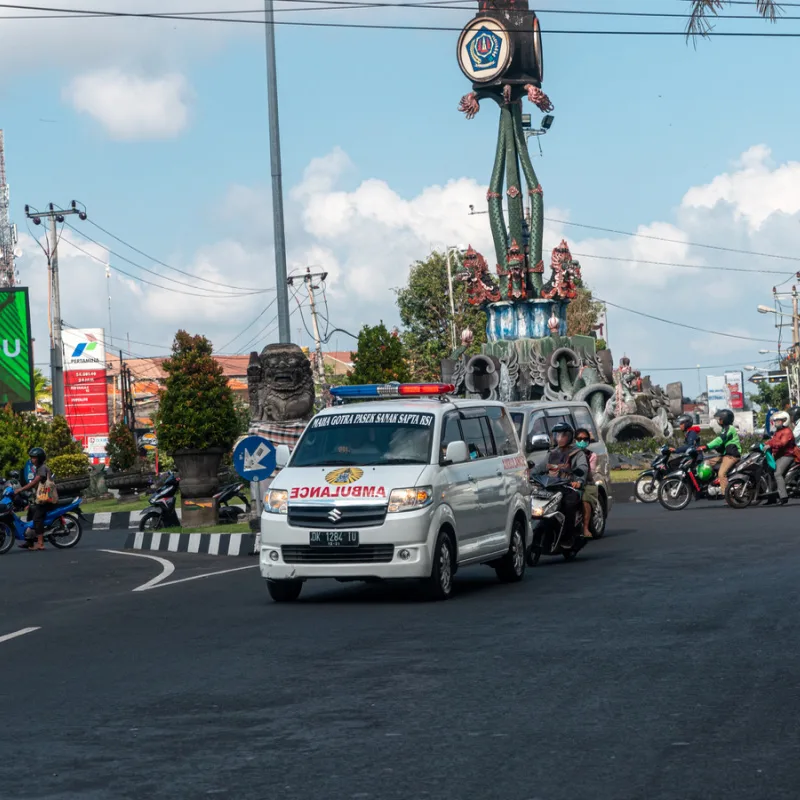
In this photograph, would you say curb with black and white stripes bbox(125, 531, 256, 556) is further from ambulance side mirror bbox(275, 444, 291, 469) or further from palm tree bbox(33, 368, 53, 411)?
palm tree bbox(33, 368, 53, 411)

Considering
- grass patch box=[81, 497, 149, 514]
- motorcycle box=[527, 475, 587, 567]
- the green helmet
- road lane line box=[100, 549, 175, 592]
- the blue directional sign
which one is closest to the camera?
road lane line box=[100, 549, 175, 592]

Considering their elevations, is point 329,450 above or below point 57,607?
above

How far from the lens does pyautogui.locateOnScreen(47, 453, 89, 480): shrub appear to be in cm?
4878

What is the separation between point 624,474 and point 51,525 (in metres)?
21.4

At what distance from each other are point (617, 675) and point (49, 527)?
18304 mm

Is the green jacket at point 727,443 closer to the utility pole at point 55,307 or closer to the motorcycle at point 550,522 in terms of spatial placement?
the motorcycle at point 550,522

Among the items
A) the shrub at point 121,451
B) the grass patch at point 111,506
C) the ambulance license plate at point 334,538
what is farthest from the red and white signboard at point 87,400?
the ambulance license plate at point 334,538

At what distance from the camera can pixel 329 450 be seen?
13703mm

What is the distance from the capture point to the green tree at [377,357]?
178ft

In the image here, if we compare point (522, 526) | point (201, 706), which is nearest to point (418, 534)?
point (522, 526)

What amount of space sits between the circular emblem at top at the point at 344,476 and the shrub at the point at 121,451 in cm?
4699

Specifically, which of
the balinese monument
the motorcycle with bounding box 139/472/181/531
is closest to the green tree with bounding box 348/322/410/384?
the balinese monument

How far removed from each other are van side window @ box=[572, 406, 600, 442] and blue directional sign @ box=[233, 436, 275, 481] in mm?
4883

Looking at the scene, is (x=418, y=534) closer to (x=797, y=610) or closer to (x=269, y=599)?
(x=269, y=599)
